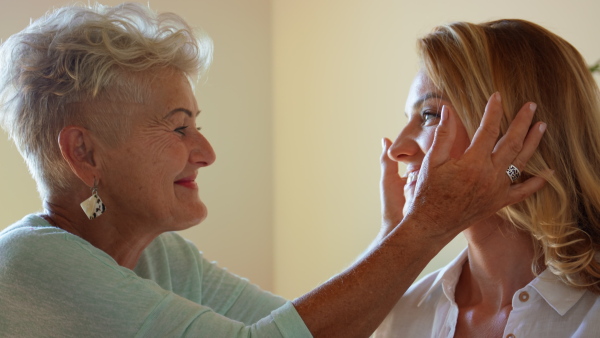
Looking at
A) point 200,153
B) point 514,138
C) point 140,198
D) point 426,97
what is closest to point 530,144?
point 514,138

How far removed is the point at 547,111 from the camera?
148cm

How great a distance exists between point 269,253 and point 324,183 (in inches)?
26.6

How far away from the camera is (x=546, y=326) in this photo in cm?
140

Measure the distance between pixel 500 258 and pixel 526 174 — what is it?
207 mm

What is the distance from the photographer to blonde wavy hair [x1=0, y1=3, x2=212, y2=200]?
5.08 feet

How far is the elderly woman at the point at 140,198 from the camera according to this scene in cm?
131

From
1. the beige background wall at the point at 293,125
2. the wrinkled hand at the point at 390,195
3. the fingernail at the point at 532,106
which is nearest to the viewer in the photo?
the fingernail at the point at 532,106

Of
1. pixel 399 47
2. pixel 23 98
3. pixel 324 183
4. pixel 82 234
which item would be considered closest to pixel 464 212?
pixel 82 234

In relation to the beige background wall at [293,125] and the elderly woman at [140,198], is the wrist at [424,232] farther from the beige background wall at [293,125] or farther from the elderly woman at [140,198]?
the beige background wall at [293,125]

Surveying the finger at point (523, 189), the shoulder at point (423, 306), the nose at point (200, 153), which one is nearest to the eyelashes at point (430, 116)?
the finger at point (523, 189)

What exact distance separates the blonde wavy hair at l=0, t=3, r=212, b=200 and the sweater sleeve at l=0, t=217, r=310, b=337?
0.89ft

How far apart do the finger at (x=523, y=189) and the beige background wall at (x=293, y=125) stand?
1.60 meters

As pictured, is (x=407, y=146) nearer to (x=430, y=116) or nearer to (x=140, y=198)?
(x=430, y=116)

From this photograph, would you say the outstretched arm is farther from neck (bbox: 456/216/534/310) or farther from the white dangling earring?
the white dangling earring
